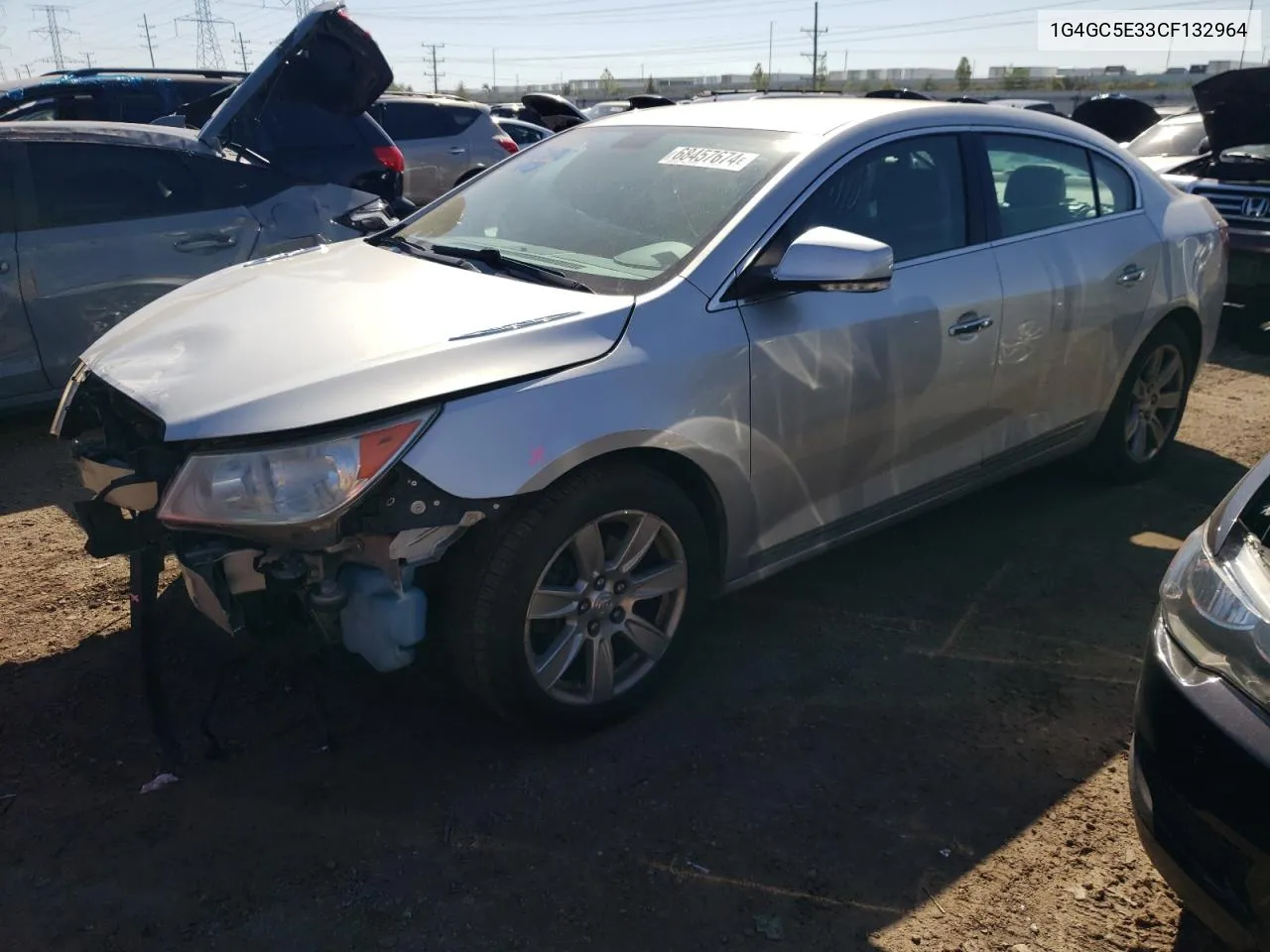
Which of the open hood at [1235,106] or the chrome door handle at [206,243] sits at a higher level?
the open hood at [1235,106]

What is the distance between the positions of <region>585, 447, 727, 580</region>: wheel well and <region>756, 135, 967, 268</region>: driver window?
686mm

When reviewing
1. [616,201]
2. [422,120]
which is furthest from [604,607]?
[422,120]

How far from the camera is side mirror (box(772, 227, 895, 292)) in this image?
2.88 meters

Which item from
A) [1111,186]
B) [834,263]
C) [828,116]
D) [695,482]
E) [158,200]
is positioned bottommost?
[695,482]

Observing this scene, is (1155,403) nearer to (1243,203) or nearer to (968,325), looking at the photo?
(968,325)

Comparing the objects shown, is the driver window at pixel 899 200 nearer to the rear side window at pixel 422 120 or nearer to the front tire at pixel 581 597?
the front tire at pixel 581 597

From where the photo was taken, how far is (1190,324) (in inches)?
189

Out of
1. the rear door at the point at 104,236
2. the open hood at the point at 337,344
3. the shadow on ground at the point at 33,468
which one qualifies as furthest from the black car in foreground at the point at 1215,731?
the rear door at the point at 104,236

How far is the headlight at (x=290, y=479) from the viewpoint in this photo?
239 cm

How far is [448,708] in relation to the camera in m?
3.09

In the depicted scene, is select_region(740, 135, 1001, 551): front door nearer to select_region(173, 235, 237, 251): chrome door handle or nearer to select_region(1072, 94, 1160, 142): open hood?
select_region(173, 235, 237, 251): chrome door handle

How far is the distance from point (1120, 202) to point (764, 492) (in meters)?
2.44

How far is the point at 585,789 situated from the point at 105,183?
4.24 m

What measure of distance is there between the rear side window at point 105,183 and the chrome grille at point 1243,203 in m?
6.73
